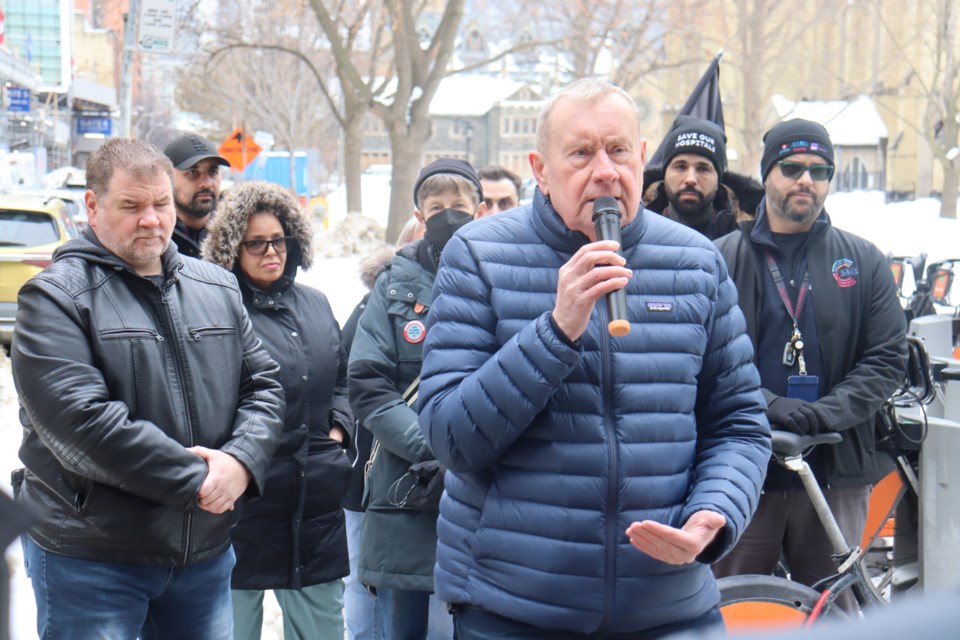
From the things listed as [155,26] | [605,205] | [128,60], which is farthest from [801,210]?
[128,60]

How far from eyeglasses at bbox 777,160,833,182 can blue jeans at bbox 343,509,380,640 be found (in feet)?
7.55

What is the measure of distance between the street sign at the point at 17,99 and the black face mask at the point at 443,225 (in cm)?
5310

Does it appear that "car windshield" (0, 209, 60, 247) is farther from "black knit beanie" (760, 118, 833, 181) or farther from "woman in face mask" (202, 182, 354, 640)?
"black knit beanie" (760, 118, 833, 181)

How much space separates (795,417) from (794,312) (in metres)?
0.48

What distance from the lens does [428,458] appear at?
4.12 metres

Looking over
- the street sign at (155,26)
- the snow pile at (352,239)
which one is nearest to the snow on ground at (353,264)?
the snow pile at (352,239)

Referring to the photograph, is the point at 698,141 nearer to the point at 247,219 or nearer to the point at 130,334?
the point at 247,219

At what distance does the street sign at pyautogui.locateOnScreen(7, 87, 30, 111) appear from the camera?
5247cm

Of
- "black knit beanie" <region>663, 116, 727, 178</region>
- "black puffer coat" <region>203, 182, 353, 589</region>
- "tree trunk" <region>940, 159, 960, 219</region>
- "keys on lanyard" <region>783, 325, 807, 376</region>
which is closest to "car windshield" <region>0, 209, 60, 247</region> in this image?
"black puffer coat" <region>203, 182, 353, 589</region>

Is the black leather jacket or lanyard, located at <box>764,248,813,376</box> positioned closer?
the black leather jacket

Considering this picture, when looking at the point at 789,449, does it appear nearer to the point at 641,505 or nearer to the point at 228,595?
the point at 641,505

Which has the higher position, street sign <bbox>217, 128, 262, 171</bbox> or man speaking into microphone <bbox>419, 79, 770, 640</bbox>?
street sign <bbox>217, 128, 262, 171</bbox>

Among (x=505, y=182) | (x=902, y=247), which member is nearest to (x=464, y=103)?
(x=902, y=247)

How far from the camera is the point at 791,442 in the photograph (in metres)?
4.12
